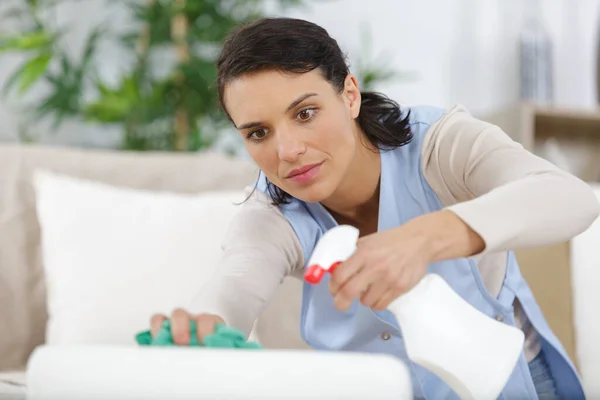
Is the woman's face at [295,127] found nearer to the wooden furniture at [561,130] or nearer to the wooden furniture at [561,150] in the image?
the wooden furniture at [561,150]

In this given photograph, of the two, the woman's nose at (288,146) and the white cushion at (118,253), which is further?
the white cushion at (118,253)

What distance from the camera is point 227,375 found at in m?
0.56

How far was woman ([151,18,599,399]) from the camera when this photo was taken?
2.56 feet

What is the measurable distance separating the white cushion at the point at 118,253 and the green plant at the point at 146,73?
0.86 metres

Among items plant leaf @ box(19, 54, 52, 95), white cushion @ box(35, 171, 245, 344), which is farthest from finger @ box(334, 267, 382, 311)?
plant leaf @ box(19, 54, 52, 95)

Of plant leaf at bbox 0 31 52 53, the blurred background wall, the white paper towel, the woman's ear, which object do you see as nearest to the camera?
the woman's ear

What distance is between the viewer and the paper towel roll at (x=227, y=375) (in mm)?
548

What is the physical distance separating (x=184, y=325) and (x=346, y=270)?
19 cm

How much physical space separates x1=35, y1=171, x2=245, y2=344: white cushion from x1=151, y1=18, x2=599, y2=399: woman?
451mm

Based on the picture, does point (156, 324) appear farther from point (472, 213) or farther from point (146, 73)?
point (146, 73)

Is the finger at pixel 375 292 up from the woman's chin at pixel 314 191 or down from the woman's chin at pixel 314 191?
down

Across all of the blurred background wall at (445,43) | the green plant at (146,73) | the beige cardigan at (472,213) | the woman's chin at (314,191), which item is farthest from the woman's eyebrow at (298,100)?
the blurred background wall at (445,43)

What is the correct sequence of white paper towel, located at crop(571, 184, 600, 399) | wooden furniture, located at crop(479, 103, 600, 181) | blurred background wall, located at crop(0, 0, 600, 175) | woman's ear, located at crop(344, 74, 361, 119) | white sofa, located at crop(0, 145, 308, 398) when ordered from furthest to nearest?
1. blurred background wall, located at crop(0, 0, 600, 175)
2. wooden furniture, located at crop(479, 103, 600, 181)
3. white sofa, located at crop(0, 145, 308, 398)
4. white paper towel, located at crop(571, 184, 600, 399)
5. woman's ear, located at crop(344, 74, 361, 119)

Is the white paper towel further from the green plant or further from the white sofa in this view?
the green plant
